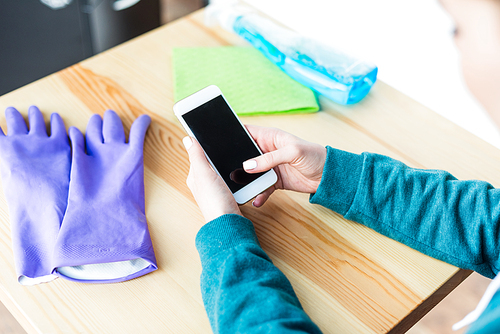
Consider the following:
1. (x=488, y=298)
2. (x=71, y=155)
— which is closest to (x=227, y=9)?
(x=71, y=155)

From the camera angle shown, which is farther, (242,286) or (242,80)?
(242,80)

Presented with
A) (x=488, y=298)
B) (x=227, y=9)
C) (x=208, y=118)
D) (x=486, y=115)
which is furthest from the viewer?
(x=486, y=115)

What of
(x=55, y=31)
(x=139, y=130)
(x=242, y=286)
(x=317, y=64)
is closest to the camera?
(x=242, y=286)

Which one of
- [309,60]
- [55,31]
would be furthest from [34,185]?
[55,31]

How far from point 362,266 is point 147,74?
55 centimetres

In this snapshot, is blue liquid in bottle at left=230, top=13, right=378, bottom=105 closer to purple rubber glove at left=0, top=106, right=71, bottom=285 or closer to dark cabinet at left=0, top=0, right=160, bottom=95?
purple rubber glove at left=0, top=106, right=71, bottom=285

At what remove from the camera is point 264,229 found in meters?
0.60

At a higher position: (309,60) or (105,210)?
(309,60)

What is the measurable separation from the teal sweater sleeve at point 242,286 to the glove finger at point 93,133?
0.26 meters

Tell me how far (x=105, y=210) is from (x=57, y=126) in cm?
20

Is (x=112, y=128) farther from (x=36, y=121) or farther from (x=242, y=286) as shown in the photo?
(x=242, y=286)

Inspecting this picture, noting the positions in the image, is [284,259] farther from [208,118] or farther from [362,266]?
[208,118]

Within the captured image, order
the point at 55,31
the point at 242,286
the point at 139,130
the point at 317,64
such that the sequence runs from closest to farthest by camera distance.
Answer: the point at 242,286 < the point at 139,130 < the point at 317,64 < the point at 55,31

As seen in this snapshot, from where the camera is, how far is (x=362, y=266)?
563mm
